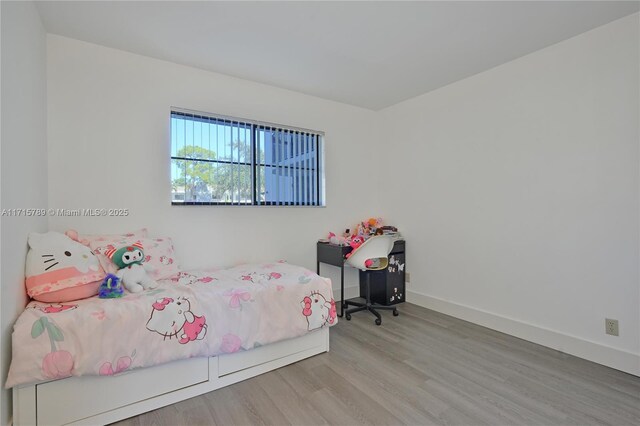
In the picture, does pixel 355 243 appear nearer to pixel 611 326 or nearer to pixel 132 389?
pixel 611 326

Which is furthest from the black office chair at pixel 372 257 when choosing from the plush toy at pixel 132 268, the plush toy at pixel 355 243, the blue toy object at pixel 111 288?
the blue toy object at pixel 111 288

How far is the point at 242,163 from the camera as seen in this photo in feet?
10.2

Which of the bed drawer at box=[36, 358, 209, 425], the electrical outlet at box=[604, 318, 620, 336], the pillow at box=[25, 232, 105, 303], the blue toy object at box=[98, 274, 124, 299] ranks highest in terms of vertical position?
the pillow at box=[25, 232, 105, 303]

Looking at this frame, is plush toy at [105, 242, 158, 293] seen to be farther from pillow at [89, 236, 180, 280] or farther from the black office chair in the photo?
the black office chair

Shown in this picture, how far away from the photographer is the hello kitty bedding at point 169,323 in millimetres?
1516

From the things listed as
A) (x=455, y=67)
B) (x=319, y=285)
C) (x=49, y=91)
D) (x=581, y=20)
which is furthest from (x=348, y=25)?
(x=49, y=91)

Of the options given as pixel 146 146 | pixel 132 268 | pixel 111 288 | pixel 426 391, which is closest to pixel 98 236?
pixel 132 268

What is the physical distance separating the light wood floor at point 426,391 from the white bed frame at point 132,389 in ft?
0.21

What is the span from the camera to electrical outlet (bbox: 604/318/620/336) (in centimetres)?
223

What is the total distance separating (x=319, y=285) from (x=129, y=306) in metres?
1.32

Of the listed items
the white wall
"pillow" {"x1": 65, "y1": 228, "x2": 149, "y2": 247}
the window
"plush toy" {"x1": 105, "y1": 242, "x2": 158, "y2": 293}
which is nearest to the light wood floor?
"plush toy" {"x1": 105, "y1": 242, "x2": 158, "y2": 293}

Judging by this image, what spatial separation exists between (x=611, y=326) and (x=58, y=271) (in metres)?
3.73

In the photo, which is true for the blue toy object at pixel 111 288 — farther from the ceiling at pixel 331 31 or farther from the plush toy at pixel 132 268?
the ceiling at pixel 331 31

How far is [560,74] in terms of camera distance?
250 cm
